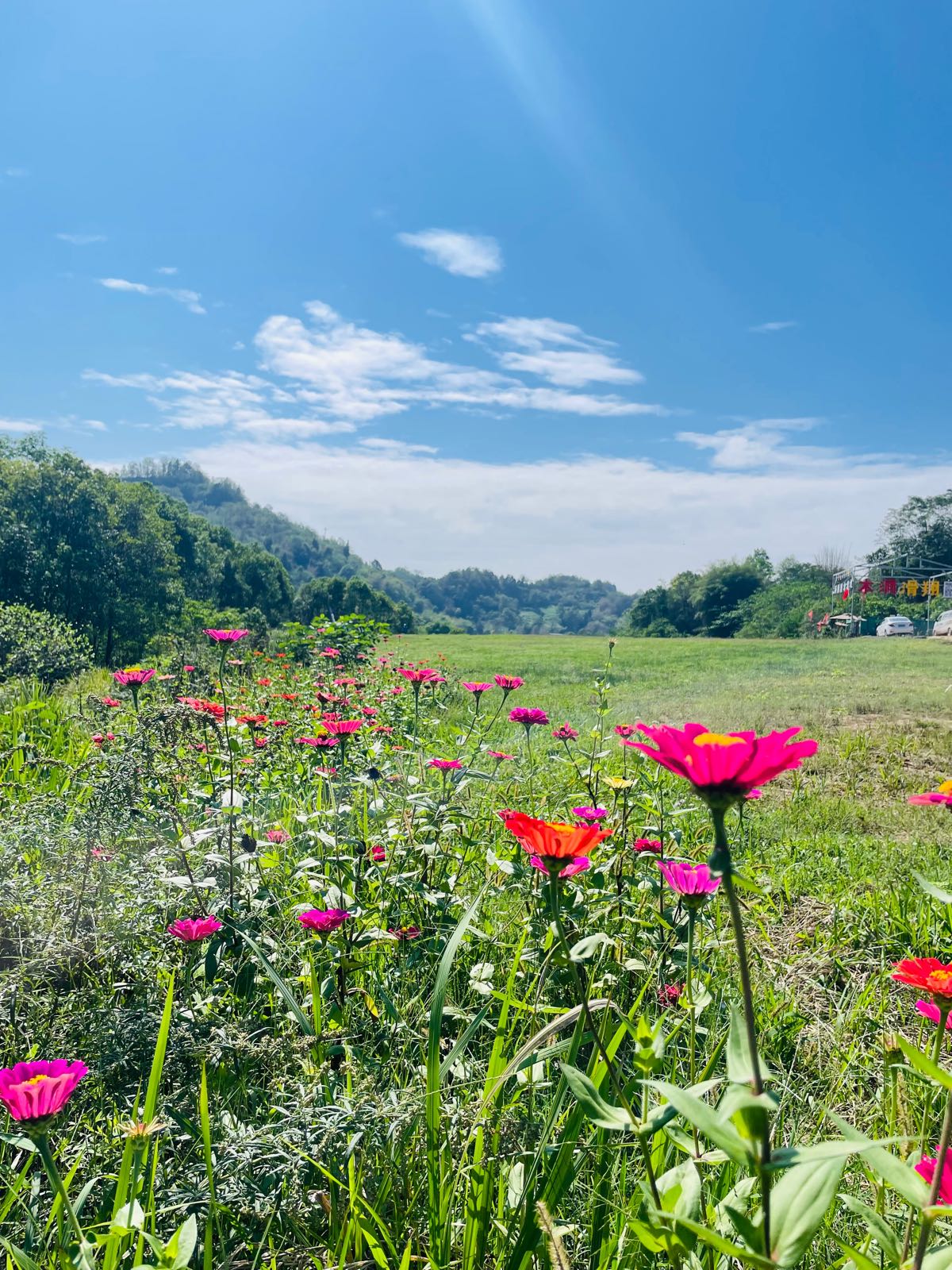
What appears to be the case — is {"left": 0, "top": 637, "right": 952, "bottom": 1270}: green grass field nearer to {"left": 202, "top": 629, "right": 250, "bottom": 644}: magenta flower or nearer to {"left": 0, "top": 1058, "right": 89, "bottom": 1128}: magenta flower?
{"left": 0, "top": 1058, "right": 89, "bottom": 1128}: magenta flower

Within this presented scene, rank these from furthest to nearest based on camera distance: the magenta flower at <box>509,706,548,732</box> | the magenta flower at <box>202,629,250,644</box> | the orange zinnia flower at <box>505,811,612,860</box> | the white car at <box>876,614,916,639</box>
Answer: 1. the white car at <box>876,614,916,639</box>
2. the magenta flower at <box>509,706,548,732</box>
3. the magenta flower at <box>202,629,250,644</box>
4. the orange zinnia flower at <box>505,811,612,860</box>

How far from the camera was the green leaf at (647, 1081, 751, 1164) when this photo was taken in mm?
502

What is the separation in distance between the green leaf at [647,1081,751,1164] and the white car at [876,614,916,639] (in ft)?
114

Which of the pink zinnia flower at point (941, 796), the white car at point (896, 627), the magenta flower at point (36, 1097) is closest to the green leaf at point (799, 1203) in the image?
the pink zinnia flower at point (941, 796)

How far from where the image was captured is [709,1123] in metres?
0.53

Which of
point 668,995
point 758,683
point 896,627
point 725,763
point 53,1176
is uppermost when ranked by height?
point 896,627

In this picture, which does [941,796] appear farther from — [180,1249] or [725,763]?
[180,1249]

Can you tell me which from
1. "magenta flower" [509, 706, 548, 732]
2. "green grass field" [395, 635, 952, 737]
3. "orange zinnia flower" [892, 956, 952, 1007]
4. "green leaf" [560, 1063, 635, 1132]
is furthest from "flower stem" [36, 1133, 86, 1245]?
"green grass field" [395, 635, 952, 737]

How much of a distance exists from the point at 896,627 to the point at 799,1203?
121 feet

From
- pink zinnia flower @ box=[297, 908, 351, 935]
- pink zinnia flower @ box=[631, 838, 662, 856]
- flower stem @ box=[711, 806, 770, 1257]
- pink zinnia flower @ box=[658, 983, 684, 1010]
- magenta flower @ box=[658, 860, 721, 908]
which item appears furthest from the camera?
pink zinnia flower @ box=[631, 838, 662, 856]

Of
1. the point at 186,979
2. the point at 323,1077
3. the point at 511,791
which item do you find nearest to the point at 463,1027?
the point at 323,1077

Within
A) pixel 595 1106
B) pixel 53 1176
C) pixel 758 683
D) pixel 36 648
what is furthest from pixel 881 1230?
pixel 758 683

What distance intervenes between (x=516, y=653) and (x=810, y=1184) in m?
17.6

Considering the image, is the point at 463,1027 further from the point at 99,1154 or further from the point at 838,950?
the point at 838,950
